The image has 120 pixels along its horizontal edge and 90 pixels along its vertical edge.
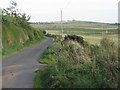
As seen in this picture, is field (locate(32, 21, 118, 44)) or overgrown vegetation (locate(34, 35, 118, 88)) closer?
overgrown vegetation (locate(34, 35, 118, 88))

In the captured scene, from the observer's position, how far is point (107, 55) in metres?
14.3

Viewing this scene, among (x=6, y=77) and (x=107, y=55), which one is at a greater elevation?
(x=107, y=55)

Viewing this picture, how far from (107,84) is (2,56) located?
19.4 m

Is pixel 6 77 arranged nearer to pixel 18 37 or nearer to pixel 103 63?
pixel 103 63

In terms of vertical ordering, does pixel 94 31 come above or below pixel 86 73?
below

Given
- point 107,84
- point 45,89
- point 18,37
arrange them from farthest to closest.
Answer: point 18,37
point 45,89
point 107,84

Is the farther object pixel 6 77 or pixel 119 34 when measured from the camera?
pixel 6 77

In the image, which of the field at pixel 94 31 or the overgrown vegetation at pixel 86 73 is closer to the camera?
the overgrown vegetation at pixel 86 73

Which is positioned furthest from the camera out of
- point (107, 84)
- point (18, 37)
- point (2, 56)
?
point (18, 37)

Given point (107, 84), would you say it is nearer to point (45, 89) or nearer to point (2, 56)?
point (45, 89)

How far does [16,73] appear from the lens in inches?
788

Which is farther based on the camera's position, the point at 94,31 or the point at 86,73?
the point at 94,31

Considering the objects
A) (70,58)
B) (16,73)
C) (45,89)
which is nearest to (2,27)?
(16,73)

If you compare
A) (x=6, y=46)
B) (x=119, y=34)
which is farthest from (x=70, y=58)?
(x=6, y=46)
